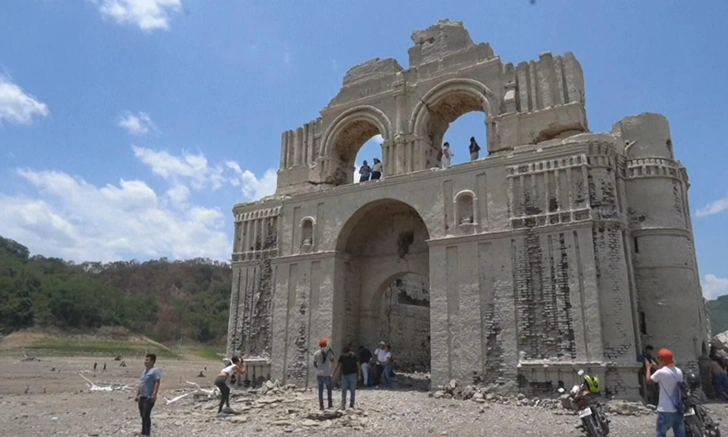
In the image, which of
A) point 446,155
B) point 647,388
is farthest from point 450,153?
point 647,388

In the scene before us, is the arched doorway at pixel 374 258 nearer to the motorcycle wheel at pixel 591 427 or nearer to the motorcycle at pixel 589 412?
the motorcycle at pixel 589 412

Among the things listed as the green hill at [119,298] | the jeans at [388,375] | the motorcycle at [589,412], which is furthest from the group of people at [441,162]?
the green hill at [119,298]

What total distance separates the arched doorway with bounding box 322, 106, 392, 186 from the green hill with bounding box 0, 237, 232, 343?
52684mm

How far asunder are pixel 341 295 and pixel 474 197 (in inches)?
217

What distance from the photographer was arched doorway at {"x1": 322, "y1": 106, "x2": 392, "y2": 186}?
65.6 ft

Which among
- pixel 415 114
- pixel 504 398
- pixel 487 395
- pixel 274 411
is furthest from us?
pixel 415 114

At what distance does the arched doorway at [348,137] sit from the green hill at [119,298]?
52.7m

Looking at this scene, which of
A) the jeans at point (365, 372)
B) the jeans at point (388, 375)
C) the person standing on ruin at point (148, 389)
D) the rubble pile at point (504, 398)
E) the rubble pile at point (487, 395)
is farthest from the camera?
the jeans at point (365, 372)

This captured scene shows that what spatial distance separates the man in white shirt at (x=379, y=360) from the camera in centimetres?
1725

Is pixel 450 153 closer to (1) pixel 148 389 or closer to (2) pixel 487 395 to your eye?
(2) pixel 487 395

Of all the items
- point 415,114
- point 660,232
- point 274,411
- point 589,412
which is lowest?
point 274,411

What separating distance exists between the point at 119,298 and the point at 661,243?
67.0m

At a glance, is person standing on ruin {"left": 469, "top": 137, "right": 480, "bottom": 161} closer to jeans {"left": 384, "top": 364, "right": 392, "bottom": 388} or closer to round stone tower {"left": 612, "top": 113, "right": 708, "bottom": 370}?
round stone tower {"left": 612, "top": 113, "right": 708, "bottom": 370}

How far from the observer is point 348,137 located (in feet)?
69.2
